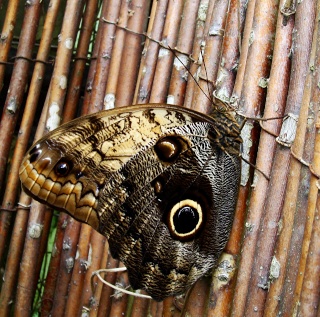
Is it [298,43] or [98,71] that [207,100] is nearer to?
[298,43]

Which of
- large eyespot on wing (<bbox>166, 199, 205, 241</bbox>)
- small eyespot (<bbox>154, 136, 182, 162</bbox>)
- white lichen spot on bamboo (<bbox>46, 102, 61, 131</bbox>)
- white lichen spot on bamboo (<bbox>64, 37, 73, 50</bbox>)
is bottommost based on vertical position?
large eyespot on wing (<bbox>166, 199, 205, 241</bbox>)

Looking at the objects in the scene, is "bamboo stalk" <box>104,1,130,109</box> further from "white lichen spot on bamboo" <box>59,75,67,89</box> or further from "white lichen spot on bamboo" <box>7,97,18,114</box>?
"white lichen spot on bamboo" <box>7,97,18,114</box>

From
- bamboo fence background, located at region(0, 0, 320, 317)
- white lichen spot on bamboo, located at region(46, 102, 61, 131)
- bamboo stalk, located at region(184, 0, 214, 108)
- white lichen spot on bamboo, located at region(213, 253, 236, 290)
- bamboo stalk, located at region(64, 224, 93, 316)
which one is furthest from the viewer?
white lichen spot on bamboo, located at region(46, 102, 61, 131)

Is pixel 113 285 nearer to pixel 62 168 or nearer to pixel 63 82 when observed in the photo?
pixel 62 168

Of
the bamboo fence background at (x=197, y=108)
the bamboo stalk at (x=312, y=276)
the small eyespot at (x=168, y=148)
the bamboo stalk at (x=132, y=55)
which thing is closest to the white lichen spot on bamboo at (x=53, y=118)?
the bamboo fence background at (x=197, y=108)

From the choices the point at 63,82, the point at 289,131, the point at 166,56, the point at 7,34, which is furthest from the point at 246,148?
the point at 7,34

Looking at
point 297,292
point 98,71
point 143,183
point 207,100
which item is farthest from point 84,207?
point 98,71

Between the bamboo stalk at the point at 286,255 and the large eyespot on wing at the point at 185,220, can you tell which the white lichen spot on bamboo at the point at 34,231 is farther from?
the bamboo stalk at the point at 286,255

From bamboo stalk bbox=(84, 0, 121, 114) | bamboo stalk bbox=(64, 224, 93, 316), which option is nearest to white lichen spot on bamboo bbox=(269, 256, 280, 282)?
bamboo stalk bbox=(64, 224, 93, 316)
